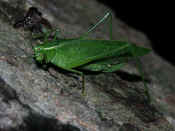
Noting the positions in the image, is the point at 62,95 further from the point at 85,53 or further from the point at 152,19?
the point at 152,19

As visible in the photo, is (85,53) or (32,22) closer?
(85,53)

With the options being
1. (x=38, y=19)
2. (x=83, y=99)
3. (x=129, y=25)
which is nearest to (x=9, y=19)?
(x=38, y=19)

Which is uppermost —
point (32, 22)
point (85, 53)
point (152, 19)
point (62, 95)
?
point (32, 22)

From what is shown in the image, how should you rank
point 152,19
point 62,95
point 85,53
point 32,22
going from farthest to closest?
point 152,19, point 32,22, point 85,53, point 62,95

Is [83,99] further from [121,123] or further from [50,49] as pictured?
[50,49]

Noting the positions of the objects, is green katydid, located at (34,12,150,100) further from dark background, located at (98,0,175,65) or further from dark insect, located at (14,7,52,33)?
dark background, located at (98,0,175,65)

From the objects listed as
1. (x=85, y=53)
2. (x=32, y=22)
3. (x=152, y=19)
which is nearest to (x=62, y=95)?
(x=85, y=53)

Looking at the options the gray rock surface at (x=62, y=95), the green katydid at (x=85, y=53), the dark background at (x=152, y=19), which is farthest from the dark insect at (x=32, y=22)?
the dark background at (x=152, y=19)
